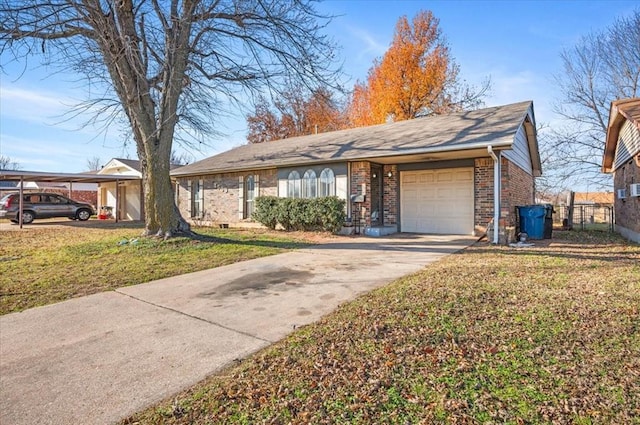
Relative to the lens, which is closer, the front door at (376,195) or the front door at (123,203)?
the front door at (376,195)

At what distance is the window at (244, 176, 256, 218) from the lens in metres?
14.8

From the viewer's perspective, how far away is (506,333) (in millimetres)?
3029

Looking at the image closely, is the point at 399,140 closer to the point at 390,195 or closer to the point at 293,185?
the point at 390,195

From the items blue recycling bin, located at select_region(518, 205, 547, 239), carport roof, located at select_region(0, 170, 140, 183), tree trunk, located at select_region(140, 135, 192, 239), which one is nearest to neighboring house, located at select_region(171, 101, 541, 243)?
blue recycling bin, located at select_region(518, 205, 547, 239)

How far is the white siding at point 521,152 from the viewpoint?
10.5 m

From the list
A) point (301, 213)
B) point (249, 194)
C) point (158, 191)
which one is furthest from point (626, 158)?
point (158, 191)

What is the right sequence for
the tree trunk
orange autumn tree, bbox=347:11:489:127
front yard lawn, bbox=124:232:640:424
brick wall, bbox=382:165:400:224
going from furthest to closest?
orange autumn tree, bbox=347:11:489:127
brick wall, bbox=382:165:400:224
the tree trunk
front yard lawn, bbox=124:232:640:424

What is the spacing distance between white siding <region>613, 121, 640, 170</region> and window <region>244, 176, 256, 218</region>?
1222 cm

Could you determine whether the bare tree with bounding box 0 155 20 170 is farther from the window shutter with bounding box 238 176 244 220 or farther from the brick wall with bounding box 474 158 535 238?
the brick wall with bounding box 474 158 535 238

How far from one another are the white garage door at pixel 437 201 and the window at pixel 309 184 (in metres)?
3.05

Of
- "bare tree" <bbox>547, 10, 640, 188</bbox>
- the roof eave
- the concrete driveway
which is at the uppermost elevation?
"bare tree" <bbox>547, 10, 640, 188</bbox>

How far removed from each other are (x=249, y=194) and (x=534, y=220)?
10.5 meters

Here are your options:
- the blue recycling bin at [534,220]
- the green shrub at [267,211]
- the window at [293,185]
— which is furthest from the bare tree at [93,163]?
the blue recycling bin at [534,220]

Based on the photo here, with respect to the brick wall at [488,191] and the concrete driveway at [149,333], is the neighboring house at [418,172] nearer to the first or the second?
the brick wall at [488,191]
